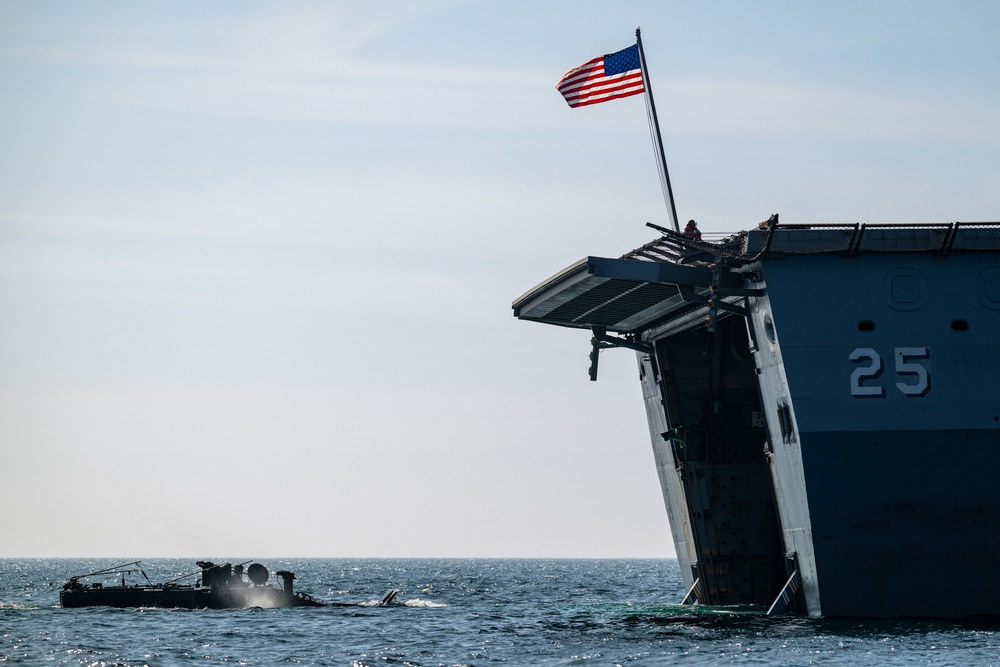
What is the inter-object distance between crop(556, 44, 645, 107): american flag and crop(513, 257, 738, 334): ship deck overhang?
19.3 ft

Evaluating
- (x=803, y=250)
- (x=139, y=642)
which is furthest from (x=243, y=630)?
(x=803, y=250)

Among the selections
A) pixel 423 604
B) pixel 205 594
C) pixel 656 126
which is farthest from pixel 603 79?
pixel 423 604

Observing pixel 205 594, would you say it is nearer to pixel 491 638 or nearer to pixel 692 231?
pixel 491 638

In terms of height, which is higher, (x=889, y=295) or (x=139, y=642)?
(x=889, y=295)

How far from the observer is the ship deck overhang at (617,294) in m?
39.5

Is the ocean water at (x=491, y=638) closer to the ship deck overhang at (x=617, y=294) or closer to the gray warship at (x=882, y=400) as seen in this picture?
the gray warship at (x=882, y=400)

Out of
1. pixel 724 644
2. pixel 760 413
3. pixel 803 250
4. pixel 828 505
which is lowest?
pixel 724 644

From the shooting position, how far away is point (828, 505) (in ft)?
124

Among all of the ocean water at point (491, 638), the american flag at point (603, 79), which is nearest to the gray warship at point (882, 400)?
the ocean water at point (491, 638)

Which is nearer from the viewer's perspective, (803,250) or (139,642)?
(803,250)

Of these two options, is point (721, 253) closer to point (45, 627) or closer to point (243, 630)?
point (243, 630)

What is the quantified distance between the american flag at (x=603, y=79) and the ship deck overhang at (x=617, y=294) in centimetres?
590

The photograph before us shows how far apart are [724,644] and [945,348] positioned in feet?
33.4

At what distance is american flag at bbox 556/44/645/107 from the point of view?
43.1 meters
